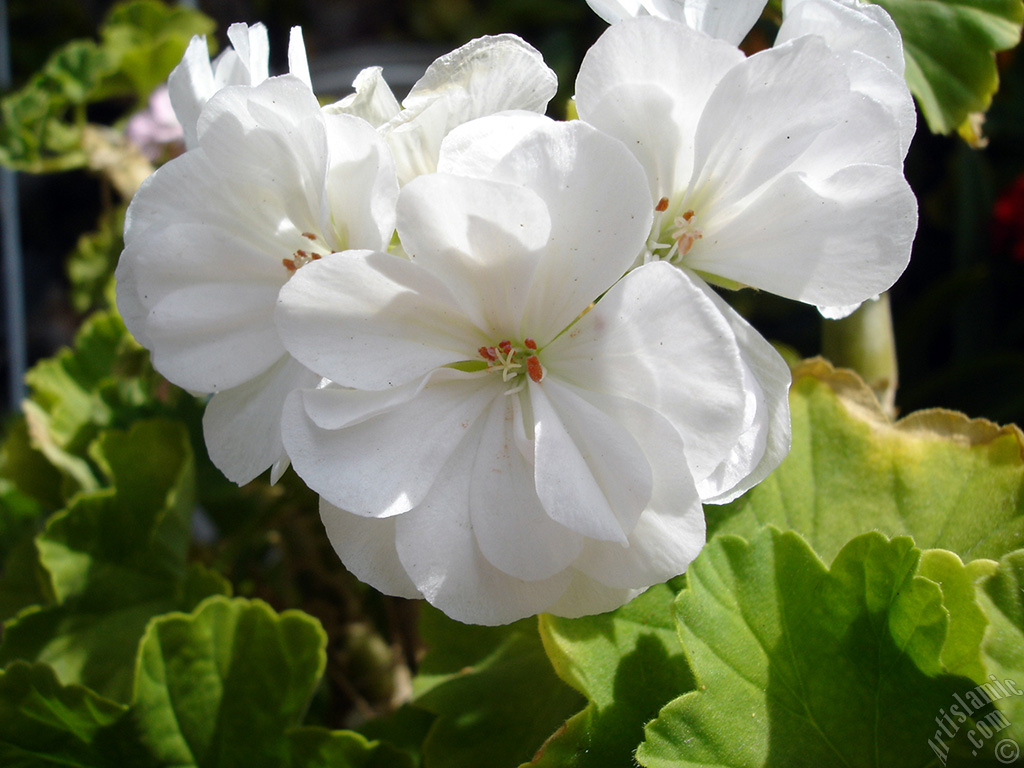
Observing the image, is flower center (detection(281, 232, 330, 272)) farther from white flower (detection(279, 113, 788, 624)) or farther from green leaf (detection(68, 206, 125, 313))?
green leaf (detection(68, 206, 125, 313))

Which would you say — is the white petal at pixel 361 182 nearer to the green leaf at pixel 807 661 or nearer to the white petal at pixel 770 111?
the white petal at pixel 770 111

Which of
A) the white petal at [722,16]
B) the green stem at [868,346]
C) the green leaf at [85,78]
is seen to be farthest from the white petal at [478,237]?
the green leaf at [85,78]

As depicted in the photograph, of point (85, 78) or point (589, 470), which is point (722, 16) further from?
point (85, 78)

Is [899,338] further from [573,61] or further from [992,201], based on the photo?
[573,61]

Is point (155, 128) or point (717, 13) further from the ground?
point (717, 13)

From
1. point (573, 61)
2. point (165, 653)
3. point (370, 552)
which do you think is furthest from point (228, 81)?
point (573, 61)

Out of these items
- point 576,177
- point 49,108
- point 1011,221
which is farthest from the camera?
point 1011,221

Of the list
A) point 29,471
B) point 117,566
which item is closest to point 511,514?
point 117,566

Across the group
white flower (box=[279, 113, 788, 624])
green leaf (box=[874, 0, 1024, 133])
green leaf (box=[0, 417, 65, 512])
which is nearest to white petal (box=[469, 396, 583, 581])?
white flower (box=[279, 113, 788, 624])
